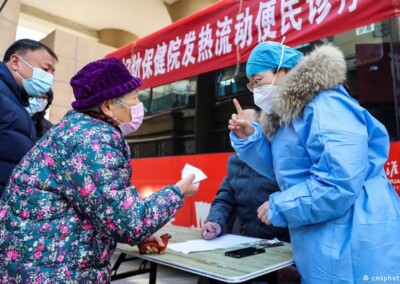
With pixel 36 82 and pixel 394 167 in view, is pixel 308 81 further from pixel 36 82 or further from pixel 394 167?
pixel 36 82

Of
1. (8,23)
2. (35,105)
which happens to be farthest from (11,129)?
(8,23)

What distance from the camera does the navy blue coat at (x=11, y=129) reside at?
4.90ft

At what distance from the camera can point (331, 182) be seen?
103cm

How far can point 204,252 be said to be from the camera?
1.46m

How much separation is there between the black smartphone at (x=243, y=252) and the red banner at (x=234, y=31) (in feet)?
5.38

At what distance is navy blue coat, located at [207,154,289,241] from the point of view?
195 cm

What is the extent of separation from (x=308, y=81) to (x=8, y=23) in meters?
5.40

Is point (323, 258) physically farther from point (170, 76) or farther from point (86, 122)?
point (170, 76)

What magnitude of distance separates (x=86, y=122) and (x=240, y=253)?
0.85 metres

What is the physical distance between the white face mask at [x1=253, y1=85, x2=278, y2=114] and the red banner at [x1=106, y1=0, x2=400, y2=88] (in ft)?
3.78

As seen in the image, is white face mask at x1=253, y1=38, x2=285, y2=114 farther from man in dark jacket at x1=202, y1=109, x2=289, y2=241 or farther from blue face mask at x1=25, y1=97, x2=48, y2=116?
blue face mask at x1=25, y1=97, x2=48, y2=116

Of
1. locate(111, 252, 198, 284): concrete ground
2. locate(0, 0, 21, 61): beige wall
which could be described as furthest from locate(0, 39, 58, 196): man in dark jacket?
locate(0, 0, 21, 61): beige wall

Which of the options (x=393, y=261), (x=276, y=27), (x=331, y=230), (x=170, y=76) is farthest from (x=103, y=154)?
(x=170, y=76)

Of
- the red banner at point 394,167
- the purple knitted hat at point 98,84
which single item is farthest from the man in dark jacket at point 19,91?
the red banner at point 394,167
